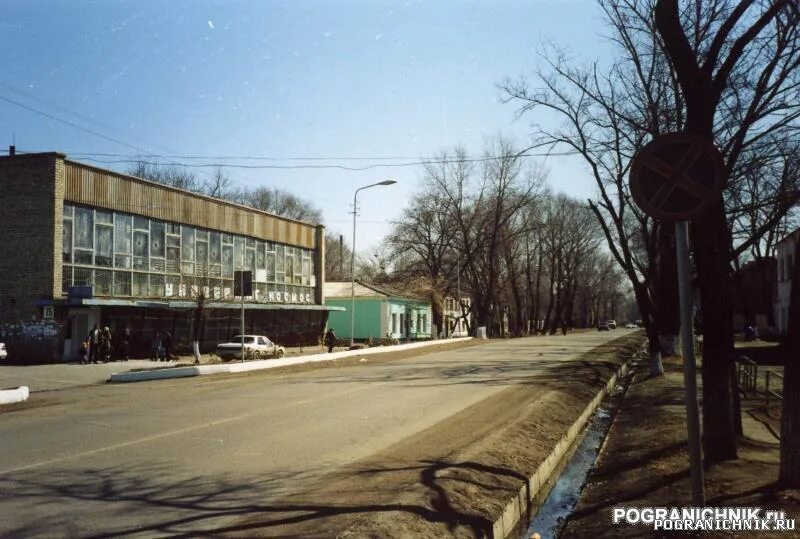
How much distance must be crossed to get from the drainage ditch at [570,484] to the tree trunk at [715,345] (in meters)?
1.77

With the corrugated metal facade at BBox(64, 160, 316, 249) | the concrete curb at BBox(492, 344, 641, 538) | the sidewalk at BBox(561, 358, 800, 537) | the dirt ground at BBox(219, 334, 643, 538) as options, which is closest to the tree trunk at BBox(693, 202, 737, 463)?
the sidewalk at BBox(561, 358, 800, 537)

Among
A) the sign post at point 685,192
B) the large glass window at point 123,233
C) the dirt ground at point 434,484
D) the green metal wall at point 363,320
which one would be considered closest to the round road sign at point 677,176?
the sign post at point 685,192

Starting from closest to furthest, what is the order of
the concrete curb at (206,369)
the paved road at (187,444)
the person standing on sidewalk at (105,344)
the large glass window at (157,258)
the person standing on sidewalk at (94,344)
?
the paved road at (187,444), the concrete curb at (206,369), the person standing on sidewalk at (94,344), the person standing on sidewalk at (105,344), the large glass window at (157,258)

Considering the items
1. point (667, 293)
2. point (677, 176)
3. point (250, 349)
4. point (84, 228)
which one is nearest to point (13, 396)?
point (84, 228)

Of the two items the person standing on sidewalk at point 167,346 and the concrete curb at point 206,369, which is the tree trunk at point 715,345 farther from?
the person standing on sidewalk at point 167,346

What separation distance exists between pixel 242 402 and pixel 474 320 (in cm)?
5784

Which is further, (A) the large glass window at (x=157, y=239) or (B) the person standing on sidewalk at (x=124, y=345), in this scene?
(A) the large glass window at (x=157, y=239)

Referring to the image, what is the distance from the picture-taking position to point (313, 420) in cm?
1205

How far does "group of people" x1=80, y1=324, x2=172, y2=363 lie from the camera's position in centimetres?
2718

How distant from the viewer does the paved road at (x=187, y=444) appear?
6.21 metres

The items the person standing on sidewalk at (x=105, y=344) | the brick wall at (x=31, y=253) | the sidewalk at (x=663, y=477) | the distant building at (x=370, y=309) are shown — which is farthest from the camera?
the distant building at (x=370, y=309)

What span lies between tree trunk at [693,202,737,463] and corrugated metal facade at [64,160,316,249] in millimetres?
26409

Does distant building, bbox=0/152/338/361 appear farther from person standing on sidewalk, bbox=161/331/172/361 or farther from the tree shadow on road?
the tree shadow on road

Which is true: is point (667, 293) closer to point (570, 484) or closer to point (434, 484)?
point (570, 484)
